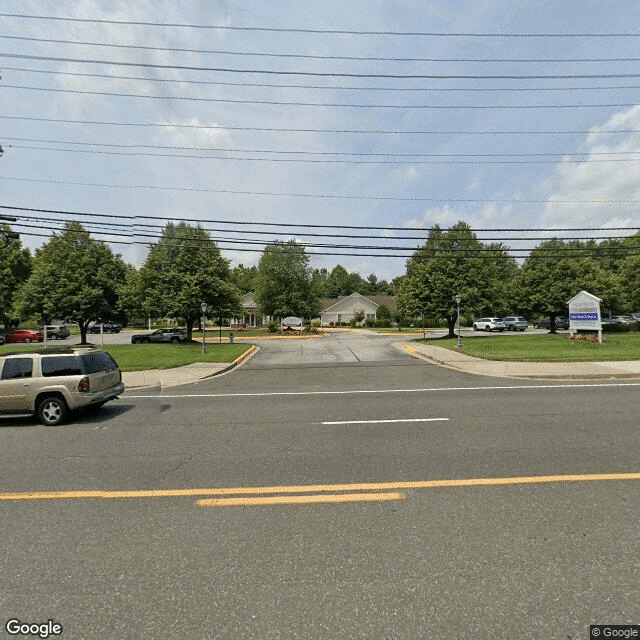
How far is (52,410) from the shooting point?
8.66 meters

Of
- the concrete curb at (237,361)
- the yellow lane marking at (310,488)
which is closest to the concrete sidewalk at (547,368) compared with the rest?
the concrete curb at (237,361)

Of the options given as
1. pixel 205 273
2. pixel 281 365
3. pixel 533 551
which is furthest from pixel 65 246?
pixel 533 551

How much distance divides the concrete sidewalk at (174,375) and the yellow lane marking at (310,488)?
920 cm

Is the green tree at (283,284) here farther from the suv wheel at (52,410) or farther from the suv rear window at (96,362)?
the suv wheel at (52,410)

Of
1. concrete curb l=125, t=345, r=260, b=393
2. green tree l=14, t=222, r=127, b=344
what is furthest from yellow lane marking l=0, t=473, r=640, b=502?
green tree l=14, t=222, r=127, b=344

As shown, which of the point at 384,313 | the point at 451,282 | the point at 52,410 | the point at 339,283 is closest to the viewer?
the point at 52,410

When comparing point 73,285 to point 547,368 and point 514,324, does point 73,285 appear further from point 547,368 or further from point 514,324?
point 514,324

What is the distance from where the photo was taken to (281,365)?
19.6 meters

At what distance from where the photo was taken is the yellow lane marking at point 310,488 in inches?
187

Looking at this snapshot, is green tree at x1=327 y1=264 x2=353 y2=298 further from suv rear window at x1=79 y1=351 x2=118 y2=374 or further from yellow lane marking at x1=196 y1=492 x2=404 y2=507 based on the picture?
yellow lane marking at x1=196 y1=492 x2=404 y2=507

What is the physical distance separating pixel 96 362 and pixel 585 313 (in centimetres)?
2732

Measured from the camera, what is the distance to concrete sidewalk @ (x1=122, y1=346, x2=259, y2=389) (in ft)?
46.7

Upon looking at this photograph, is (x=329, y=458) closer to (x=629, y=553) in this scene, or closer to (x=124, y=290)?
(x=629, y=553)

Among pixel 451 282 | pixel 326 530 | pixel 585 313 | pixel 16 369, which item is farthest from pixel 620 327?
pixel 16 369
